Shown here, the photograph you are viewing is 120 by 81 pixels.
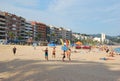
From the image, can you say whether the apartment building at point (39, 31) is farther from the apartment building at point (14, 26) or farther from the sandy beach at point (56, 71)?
the sandy beach at point (56, 71)

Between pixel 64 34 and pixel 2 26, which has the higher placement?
pixel 64 34

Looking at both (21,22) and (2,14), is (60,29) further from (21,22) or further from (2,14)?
(2,14)

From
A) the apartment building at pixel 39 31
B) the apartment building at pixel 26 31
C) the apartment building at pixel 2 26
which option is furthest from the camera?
the apartment building at pixel 39 31

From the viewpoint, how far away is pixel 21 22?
120 meters

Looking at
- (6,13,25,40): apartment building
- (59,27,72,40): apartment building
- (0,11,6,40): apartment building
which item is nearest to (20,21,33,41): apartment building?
(6,13,25,40): apartment building

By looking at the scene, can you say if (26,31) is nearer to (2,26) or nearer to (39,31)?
(39,31)

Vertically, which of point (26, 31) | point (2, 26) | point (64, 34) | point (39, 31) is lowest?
point (26, 31)

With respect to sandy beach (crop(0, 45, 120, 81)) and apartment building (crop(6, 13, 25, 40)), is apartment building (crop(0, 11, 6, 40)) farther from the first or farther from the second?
sandy beach (crop(0, 45, 120, 81))

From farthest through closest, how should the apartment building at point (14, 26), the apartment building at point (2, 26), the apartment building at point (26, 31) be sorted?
the apartment building at point (26, 31), the apartment building at point (14, 26), the apartment building at point (2, 26)

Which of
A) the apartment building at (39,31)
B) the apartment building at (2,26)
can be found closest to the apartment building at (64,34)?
the apartment building at (39,31)

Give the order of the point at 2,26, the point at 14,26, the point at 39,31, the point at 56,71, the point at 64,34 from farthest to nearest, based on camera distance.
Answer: the point at 64,34, the point at 39,31, the point at 14,26, the point at 2,26, the point at 56,71

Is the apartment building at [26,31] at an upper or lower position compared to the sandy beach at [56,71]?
upper

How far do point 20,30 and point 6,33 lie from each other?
51.8 ft

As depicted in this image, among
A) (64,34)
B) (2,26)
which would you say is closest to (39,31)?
(64,34)
